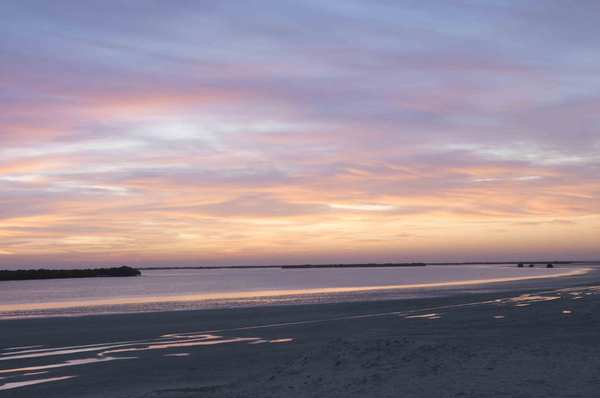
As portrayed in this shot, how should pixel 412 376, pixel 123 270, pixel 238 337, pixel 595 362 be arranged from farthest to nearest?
pixel 123 270 → pixel 238 337 → pixel 595 362 → pixel 412 376

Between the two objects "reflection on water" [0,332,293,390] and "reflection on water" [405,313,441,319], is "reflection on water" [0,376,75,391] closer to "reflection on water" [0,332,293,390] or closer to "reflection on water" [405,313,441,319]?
"reflection on water" [0,332,293,390]

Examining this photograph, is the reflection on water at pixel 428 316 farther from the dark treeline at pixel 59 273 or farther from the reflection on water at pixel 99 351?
the dark treeline at pixel 59 273

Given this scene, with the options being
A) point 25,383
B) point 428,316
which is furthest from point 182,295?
point 25,383

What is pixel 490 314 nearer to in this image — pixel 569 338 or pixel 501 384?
pixel 569 338

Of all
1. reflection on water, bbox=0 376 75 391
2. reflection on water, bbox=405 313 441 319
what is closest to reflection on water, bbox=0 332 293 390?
reflection on water, bbox=0 376 75 391

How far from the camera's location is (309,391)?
1257 centimetres

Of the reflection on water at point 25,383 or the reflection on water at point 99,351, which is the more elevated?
the reflection on water at point 99,351

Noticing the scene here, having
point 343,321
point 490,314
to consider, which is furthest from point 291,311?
point 490,314

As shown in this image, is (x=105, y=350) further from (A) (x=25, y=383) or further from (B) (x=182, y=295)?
(B) (x=182, y=295)

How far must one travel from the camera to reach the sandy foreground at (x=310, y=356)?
12711 mm

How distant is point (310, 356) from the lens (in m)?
15.5

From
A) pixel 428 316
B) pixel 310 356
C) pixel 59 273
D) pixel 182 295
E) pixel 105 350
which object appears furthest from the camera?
pixel 59 273

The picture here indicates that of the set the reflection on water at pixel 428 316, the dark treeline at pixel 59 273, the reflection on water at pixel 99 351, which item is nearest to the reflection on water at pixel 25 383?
the reflection on water at pixel 99 351

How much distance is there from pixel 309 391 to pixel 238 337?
12459 millimetres
